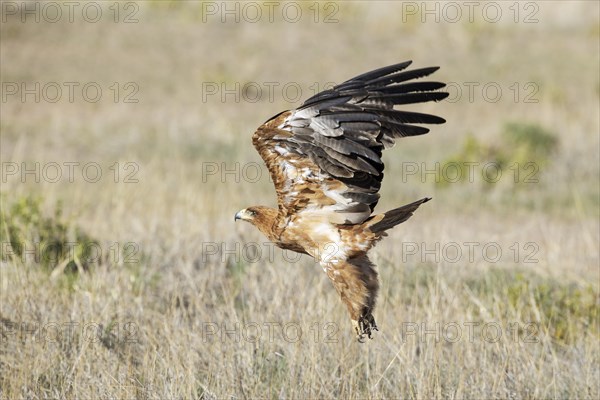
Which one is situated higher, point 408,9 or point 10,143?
point 408,9

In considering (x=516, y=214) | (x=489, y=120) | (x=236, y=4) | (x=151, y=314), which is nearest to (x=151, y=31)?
(x=236, y=4)

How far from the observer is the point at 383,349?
5.73 meters

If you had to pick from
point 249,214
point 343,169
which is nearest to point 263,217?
point 249,214

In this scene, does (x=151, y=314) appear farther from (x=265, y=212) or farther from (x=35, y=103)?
(x=35, y=103)

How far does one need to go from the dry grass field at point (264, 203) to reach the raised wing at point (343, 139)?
2.92 feet

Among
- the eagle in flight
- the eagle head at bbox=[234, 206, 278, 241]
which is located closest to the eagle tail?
the eagle in flight

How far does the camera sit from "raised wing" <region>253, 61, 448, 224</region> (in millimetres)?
4625

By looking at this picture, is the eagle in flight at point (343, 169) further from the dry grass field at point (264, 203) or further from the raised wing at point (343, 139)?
the dry grass field at point (264, 203)

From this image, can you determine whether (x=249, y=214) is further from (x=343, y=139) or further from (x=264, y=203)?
(x=264, y=203)

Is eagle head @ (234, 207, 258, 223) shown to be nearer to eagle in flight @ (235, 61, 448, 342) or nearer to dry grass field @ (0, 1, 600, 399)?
eagle in flight @ (235, 61, 448, 342)

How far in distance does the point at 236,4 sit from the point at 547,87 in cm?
752

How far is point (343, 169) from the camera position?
4.66 metres

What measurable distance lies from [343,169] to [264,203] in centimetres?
624

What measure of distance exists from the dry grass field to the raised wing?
2.92ft
